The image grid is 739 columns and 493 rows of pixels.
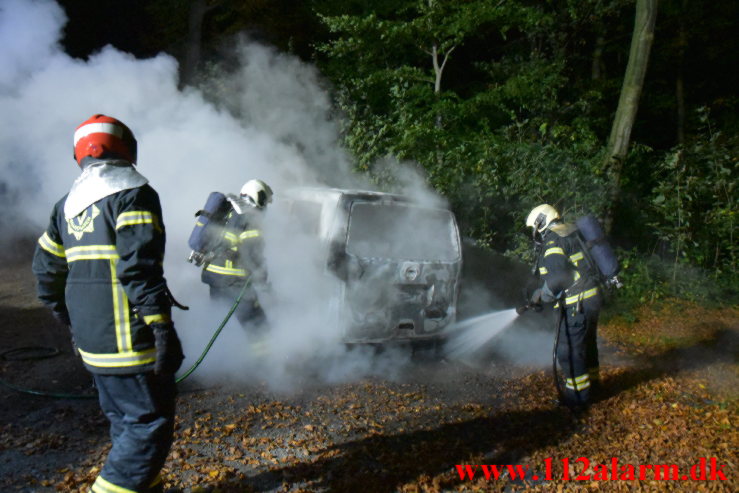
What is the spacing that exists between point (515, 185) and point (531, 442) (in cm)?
555

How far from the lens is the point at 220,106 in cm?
1005

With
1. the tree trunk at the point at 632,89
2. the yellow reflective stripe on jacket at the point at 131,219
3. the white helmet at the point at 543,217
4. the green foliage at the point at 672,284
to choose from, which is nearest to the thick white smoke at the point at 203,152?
the white helmet at the point at 543,217

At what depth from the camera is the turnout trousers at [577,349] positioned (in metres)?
4.88

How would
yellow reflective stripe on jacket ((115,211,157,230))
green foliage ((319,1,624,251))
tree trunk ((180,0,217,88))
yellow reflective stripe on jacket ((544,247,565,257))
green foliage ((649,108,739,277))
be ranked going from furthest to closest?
1. tree trunk ((180,0,217,88))
2. green foliage ((319,1,624,251))
3. green foliage ((649,108,739,277))
4. yellow reflective stripe on jacket ((544,247,565,257))
5. yellow reflective stripe on jacket ((115,211,157,230))

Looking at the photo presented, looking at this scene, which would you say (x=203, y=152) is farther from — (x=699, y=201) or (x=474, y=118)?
(x=699, y=201)

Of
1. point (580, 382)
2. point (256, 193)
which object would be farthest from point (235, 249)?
point (580, 382)

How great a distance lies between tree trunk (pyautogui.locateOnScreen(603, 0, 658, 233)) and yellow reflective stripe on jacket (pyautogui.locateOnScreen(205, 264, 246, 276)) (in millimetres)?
6609

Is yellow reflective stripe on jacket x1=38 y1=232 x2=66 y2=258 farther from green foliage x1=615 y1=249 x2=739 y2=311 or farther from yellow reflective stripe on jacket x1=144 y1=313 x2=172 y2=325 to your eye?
green foliage x1=615 y1=249 x2=739 y2=311

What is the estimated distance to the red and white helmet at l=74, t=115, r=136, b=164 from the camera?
110 inches

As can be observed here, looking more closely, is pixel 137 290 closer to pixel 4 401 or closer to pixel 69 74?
pixel 4 401

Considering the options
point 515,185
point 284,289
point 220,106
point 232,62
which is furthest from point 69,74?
point 515,185

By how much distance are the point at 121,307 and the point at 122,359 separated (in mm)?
271

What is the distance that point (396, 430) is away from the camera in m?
4.36

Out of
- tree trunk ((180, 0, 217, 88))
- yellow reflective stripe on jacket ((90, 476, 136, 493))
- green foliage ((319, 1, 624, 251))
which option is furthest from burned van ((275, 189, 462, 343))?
→ tree trunk ((180, 0, 217, 88))
